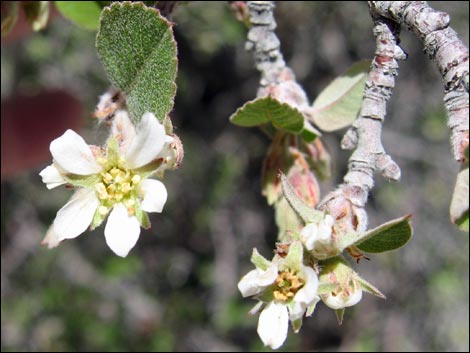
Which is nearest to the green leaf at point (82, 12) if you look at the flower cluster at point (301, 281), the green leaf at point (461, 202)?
the flower cluster at point (301, 281)

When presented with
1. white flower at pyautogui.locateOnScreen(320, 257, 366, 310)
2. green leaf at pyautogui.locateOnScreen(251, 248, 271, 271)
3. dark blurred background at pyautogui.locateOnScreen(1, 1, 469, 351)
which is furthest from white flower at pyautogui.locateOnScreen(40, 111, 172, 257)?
dark blurred background at pyautogui.locateOnScreen(1, 1, 469, 351)

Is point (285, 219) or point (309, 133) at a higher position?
point (309, 133)

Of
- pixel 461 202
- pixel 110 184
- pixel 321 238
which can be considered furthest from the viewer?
pixel 110 184

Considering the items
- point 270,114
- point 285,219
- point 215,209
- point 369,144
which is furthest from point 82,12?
point 215,209

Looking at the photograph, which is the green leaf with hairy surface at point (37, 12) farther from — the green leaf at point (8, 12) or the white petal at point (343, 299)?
the white petal at point (343, 299)

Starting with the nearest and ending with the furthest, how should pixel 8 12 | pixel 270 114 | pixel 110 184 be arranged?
pixel 110 184, pixel 270 114, pixel 8 12

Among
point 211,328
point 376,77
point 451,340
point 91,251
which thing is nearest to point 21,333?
point 91,251

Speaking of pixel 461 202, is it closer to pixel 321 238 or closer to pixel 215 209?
pixel 321 238

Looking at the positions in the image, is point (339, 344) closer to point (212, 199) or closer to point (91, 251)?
point (212, 199)

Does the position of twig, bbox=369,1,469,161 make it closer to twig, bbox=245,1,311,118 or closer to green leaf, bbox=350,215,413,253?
green leaf, bbox=350,215,413,253
